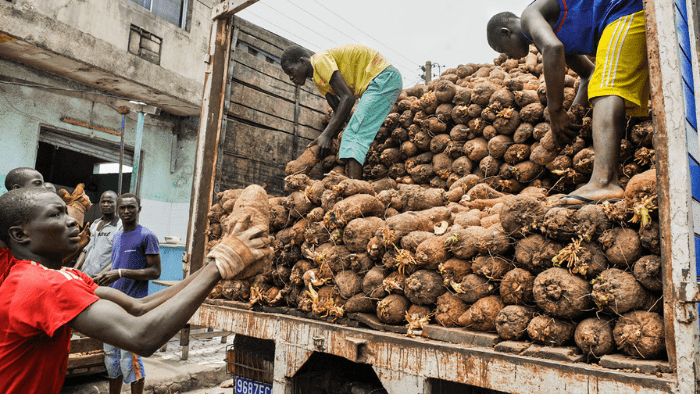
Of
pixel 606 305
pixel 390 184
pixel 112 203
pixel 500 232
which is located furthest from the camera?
Answer: pixel 112 203

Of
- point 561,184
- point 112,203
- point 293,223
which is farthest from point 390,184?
point 112,203

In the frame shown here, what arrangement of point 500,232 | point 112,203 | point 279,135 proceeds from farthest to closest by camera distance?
1. point 112,203
2. point 279,135
3. point 500,232

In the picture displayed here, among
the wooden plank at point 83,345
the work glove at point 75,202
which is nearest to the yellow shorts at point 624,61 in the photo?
the wooden plank at point 83,345

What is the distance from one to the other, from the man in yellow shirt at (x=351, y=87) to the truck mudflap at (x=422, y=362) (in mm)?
1967

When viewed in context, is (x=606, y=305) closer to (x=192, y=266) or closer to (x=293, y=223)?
(x=293, y=223)

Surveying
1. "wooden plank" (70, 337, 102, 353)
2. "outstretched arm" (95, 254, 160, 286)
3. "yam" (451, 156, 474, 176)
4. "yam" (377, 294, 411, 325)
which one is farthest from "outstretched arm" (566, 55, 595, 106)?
"wooden plank" (70, 337, 102, 353)

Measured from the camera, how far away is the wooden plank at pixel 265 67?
4.44 meters

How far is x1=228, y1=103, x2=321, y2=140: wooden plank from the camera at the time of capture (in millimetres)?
4363

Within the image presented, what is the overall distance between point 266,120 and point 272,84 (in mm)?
409

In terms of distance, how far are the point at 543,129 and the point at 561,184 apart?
46 centimetres

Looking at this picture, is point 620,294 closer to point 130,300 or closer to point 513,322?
point 513,322

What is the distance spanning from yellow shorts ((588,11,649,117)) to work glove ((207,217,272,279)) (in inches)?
77.6

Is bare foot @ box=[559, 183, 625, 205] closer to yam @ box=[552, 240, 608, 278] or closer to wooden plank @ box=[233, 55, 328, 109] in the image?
yam @ box=[552, 240, 608, 278]

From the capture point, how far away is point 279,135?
15.8 feet
